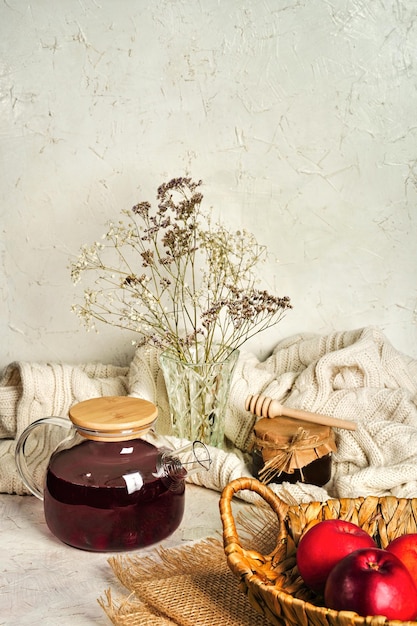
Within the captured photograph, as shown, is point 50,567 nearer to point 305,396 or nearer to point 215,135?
point 305,396

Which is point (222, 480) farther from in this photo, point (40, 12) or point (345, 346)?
point (40, 12)

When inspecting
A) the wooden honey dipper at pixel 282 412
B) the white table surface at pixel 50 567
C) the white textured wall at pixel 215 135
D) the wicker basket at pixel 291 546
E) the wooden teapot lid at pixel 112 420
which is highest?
the white textured wall at pixel 215 135

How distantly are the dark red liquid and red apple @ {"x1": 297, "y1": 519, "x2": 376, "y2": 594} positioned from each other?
0.22m

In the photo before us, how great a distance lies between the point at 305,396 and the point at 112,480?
40 centimetres

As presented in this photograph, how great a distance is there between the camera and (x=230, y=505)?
785mm

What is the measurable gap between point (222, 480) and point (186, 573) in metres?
0.22

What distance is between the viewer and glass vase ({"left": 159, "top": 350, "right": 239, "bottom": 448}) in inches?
42.6

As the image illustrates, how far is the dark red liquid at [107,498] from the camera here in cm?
84

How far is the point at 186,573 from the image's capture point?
32.0 inches

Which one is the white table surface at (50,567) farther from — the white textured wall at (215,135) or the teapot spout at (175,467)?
the white textured wall at (215,135)

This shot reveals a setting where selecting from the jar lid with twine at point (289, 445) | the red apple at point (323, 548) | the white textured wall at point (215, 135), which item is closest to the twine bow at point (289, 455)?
the jar lid with twine at point (289, 445)

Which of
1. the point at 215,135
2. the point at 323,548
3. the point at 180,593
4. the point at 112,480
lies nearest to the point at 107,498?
the point at 112,480

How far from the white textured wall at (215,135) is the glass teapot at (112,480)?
0.49m

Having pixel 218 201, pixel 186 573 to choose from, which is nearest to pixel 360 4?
pixel 218 201
